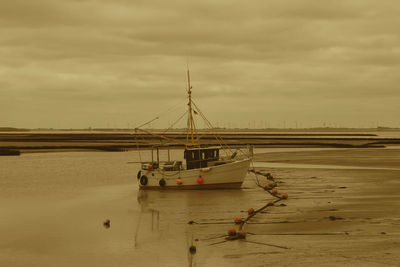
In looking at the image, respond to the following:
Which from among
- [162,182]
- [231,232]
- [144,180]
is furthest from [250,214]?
[144,180]

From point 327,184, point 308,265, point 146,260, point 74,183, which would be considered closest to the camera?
point 308,265

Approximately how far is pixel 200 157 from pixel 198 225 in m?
13.3

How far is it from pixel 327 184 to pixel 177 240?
19672mm

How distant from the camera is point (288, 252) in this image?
55.9 feet

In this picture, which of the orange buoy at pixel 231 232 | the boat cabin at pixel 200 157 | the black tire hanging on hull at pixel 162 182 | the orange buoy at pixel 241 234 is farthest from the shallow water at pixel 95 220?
the boat cabin at pixel 200 157

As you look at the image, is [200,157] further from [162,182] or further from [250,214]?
[250,214]

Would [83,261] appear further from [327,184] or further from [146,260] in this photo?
[327,184]

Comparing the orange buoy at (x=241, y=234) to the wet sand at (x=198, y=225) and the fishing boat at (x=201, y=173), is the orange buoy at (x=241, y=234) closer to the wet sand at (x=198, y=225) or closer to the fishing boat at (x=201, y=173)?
the wet sand at (x=198, y=225)

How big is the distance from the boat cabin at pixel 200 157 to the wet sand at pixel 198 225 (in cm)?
220

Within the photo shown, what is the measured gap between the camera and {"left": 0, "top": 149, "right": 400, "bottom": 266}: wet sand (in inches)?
667

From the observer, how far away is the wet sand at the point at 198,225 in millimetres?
16938

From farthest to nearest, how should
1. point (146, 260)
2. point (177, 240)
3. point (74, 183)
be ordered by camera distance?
point (74, 183) → point (177, 240) → point (146, 260)

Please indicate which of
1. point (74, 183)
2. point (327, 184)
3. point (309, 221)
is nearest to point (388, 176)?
point (327, 184)

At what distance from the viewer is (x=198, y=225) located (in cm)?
2223
